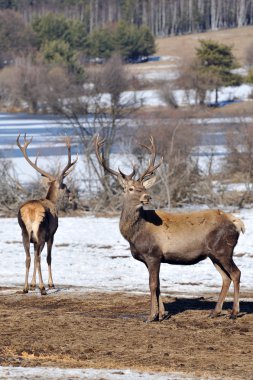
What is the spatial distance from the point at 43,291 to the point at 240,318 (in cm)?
359

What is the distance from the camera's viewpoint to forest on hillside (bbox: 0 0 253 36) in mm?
161125

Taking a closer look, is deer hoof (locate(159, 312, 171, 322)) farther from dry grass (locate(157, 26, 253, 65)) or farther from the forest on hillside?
the forest on hillside

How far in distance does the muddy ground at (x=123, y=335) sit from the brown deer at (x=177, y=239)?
57cm

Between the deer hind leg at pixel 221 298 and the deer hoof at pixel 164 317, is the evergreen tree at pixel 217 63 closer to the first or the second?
the deer hind leg at pixel 221 298

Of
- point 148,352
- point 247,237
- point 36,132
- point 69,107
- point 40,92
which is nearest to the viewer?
point 148,352

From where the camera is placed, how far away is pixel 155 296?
12.8 meters

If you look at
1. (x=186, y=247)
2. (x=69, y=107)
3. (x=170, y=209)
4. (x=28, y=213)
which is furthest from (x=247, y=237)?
(x=69, y=107)

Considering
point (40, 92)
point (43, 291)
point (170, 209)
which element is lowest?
point (40, 92)

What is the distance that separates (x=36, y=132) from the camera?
50219 mm

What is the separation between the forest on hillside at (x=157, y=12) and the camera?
529 feet

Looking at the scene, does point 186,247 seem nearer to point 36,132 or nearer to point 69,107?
point 69,107

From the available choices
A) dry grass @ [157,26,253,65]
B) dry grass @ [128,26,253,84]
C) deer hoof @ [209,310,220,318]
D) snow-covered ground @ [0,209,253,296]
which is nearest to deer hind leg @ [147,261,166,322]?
deer hoof @ [209,310,220,318]

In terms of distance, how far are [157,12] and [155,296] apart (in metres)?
157

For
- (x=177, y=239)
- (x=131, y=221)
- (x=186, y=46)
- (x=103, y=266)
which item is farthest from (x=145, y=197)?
(x=186, y=46)
